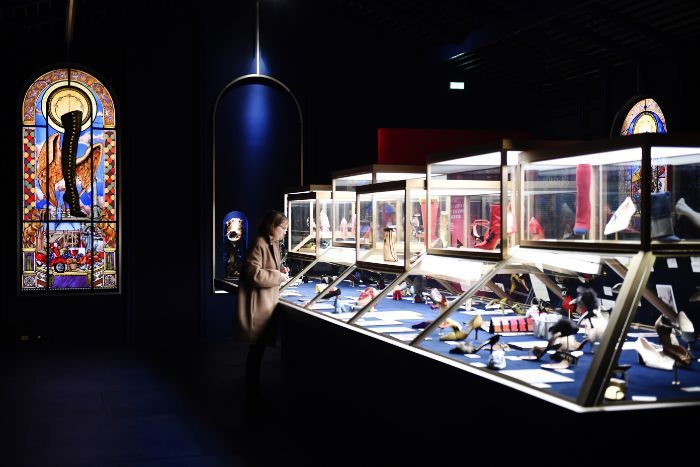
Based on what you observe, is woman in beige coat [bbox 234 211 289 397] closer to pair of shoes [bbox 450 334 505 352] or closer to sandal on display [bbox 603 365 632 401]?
pair of shoes [bbox 450 334 505 352]

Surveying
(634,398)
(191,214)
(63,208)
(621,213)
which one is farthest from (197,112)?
(634,398)

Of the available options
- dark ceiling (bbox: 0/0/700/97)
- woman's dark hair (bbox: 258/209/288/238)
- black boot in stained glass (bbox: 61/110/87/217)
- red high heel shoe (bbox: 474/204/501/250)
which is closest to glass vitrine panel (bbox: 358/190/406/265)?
woman's dark hair (bbox: 258/209/288/238)

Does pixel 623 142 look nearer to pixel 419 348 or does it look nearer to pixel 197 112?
pixel 419 348

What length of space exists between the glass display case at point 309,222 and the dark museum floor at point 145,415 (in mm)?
1230

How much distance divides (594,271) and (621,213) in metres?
0.41

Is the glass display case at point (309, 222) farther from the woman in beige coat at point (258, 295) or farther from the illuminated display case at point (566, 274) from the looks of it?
the illuminated display case at point (566, 274)

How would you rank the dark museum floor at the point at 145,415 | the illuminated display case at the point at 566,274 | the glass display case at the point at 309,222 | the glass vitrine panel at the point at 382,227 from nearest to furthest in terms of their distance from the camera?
the illuminated display case at the point at 566,274 → the dark museum floor at the point at 145,415 → the glass vitrine panel at the point at 382,227 → the glass display case at the point at 309,222

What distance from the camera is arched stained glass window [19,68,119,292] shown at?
33.1ft

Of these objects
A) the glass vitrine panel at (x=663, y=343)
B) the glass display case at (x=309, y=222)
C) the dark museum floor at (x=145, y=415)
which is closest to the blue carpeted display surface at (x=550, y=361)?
the glass vitrine panel at (x=663, y=343)

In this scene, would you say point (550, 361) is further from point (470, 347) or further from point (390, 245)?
point (390, 245)

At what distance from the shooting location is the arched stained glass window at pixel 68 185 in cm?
1009

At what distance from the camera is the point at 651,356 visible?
3.74m

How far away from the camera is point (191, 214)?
10516mm

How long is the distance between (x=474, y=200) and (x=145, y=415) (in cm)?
293
